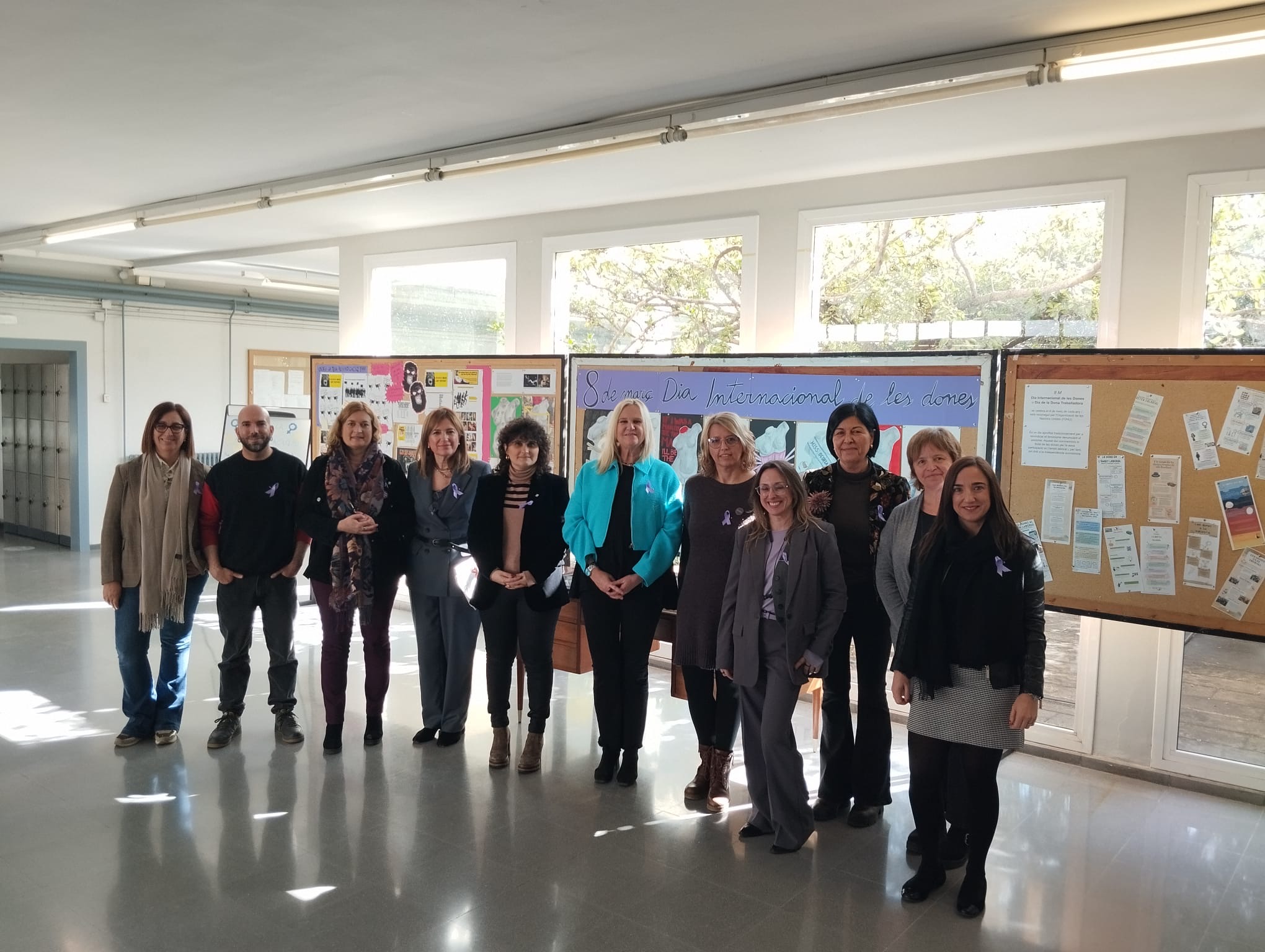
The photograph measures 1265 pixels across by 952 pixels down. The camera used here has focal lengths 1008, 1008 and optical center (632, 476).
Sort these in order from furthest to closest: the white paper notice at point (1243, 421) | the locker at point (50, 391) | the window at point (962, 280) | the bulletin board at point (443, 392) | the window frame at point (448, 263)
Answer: the locker at point (50, 391) < the window frame at point (448, 263) < the bulletin board at point (443, 392) < the window at point (962, 280) < the white paper notice at point (1243, 421)

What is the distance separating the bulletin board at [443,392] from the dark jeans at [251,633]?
1.78 m

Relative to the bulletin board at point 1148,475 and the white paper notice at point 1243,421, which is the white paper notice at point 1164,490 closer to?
the bulletin board at point 1148,475

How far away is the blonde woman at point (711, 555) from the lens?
3904 millimetres

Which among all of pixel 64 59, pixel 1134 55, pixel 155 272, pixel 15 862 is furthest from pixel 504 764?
pixel 155 272

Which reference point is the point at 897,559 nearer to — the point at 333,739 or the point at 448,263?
the point at 333,739

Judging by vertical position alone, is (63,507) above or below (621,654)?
below

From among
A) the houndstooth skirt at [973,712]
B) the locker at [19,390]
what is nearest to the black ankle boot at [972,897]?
the houndstooth skirt at [973,712]

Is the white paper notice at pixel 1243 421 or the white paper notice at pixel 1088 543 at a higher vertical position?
the white paper notice at pixel 1243 421

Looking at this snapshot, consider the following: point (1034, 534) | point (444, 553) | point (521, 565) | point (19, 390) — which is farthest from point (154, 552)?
point (19, 390)

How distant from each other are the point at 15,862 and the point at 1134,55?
15.3 feet

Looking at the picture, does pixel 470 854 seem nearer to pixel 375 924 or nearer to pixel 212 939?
pixel 375 924

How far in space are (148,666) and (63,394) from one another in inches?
291

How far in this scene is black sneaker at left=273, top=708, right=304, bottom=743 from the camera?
15.5 ft

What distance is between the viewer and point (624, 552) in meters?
4.14
